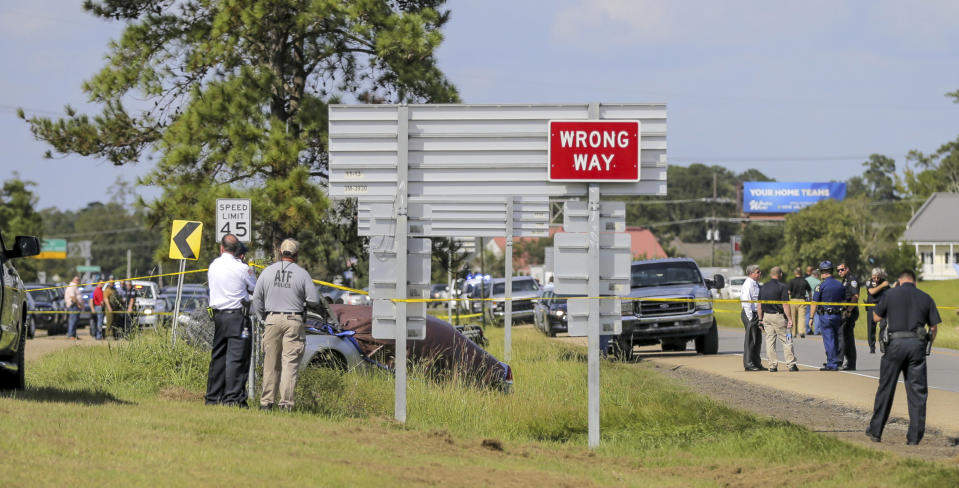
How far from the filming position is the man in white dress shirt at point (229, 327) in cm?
1293

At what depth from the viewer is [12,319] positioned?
12836mm

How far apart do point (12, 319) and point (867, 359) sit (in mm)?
17779

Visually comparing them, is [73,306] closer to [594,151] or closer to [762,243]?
[594,151]

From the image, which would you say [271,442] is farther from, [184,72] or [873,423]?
[184,72]

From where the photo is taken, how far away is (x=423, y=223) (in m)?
13.0

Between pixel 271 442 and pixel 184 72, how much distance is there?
1978cm

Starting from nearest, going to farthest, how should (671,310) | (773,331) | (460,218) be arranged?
1. (773,331)
2. (460,218)
3. (671,310)

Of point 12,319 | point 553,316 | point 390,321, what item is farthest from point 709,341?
point 12,319

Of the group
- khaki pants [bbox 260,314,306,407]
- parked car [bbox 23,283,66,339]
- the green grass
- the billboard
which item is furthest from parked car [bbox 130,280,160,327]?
the billboard

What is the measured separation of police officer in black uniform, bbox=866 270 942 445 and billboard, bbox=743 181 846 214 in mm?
104361

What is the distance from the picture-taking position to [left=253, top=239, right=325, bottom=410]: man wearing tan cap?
12.7 meters

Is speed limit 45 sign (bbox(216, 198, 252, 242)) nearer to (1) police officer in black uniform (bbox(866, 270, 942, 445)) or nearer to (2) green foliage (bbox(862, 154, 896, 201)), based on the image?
(1) police officer in black uniform (bbox(866, 270, 942, 445))

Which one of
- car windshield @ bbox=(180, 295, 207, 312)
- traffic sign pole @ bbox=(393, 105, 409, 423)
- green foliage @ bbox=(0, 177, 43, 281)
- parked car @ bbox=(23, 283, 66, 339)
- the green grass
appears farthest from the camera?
green foliage @ bbox=(0, 177, 43, 281)

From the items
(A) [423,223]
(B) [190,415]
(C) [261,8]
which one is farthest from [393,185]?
(C) [261,8]
